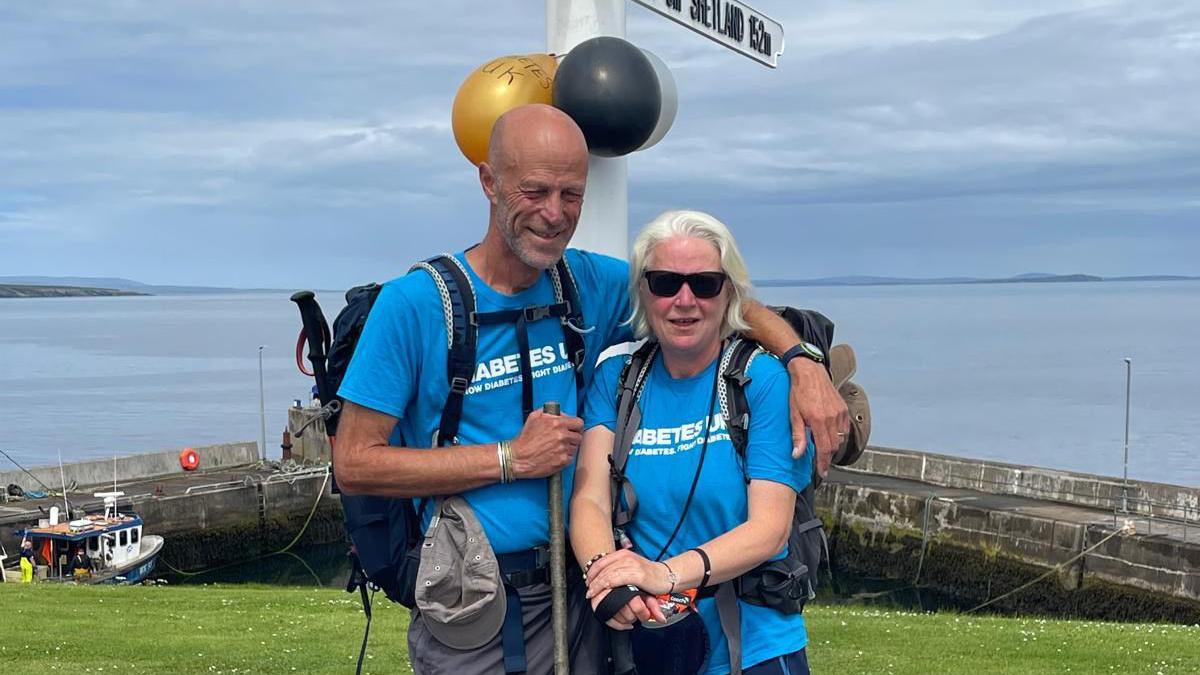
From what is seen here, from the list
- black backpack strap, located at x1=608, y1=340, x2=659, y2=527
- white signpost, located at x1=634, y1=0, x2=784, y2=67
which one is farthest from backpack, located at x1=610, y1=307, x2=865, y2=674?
white signpost, located at x1=634, y1=0, x2=784, y2=67

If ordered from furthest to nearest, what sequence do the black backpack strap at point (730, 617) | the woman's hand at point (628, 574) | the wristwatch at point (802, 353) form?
the wristwatch at point (802, 353) → the black backpack strap at point (730, 617) → the woman's hand at point (628, 574)

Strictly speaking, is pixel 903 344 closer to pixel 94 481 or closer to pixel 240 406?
pixel 240 406

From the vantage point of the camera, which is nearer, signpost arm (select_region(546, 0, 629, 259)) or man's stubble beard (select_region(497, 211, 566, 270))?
man's stubble beard (select_region(497, 211, 566, 270))

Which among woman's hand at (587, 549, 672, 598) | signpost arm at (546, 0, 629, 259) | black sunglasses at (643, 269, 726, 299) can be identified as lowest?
woman's hand at (587, 549, 672, 598)

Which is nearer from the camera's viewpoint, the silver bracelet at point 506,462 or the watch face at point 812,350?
the silver bracelet at point 506,462

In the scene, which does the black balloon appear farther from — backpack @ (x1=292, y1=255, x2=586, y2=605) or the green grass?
the green grass

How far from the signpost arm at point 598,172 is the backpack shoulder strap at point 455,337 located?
5.52 ft

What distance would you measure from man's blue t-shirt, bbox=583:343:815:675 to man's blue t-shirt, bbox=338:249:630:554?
10.5 inches

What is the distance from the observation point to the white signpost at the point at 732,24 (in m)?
5.44

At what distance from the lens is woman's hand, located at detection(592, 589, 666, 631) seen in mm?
3279

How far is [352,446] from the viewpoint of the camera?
11.1ft

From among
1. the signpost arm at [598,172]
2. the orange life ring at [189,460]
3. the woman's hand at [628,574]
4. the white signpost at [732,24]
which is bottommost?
the orange life ring at [189,460]

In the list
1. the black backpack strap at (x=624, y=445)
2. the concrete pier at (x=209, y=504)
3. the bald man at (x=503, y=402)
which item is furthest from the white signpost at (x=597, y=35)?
the concrete pier at (x=209, y=504)

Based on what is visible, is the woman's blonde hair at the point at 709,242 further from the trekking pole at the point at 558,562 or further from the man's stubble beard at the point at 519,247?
the trekking pole at the point at 558,562
